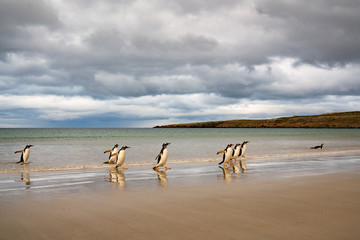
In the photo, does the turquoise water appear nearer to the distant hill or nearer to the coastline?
the coastline

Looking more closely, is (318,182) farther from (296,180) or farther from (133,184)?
(133,184)

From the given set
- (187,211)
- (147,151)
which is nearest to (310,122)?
(147,151)

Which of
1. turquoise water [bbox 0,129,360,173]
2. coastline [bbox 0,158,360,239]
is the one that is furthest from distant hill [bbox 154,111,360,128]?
coastline [bbox 0,158,360,239]

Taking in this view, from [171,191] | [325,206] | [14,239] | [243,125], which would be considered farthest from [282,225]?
[243,125]

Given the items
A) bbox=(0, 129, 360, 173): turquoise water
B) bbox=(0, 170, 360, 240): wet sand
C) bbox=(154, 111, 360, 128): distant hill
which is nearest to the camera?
bbox=(0, 170, 360, 240): wet sand

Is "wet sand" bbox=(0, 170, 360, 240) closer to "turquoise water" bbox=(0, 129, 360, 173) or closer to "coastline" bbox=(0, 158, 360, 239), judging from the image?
"coastline" bbox=(0, 158, 360, 239)

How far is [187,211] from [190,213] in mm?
166

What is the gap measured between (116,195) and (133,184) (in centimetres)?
194

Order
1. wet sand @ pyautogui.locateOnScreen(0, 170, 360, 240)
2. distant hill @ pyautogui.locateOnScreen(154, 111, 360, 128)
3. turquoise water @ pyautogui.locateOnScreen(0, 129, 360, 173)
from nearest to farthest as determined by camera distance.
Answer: wet sand @ pyautogui.locateOnScreen(0, 170, 360, 240), turquoise water @ pyautogui.locateOnScreen(0, 129, 360, 173), distant hill @ pyautogui.locateOnScreen(154, 111, 360, 128)

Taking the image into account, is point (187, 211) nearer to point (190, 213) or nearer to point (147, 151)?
point (190, 213)

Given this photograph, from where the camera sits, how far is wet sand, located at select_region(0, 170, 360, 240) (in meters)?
4.85

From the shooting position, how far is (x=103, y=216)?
230 inches

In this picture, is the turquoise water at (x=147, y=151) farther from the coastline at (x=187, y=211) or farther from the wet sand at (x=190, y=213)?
the wet sand at (x=190, y=213)

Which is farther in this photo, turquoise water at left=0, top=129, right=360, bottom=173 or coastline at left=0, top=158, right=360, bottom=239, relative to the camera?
turquoise water at left=0, top=129, right=360, bottom=173
